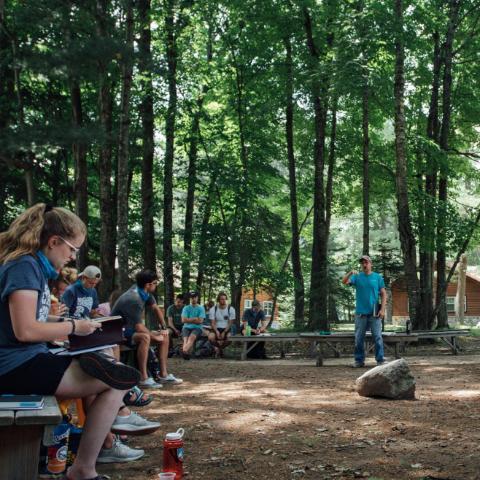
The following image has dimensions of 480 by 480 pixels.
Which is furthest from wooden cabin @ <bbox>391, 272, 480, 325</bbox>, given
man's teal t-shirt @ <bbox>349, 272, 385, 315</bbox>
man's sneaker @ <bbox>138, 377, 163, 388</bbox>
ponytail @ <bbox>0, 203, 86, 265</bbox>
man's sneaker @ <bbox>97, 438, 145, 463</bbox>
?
ponytail @ <bbox>0, 203, 86, 265</bbox>

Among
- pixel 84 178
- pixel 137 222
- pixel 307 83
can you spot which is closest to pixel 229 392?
pixel 84 178

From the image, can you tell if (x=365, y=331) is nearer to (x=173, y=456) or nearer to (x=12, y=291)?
(x=173, y=456)

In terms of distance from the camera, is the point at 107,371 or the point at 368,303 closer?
the point at 107,371

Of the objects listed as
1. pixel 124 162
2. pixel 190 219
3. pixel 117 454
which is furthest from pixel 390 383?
pixel 190 219

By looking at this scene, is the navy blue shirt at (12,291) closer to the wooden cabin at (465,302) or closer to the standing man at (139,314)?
the standing man at (139,314)

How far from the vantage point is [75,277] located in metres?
8.35

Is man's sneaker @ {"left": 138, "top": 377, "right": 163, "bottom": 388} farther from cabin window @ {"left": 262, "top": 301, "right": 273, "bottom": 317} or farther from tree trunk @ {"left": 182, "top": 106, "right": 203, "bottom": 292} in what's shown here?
cabin window @ {"left": 262, "top": 301, "right": 273, "bottom": 317}

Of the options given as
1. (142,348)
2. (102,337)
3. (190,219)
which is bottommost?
(142,348)

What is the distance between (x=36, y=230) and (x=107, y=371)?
87 cm

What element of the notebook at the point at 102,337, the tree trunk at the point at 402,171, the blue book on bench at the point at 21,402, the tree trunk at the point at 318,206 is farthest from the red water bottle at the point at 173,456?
the tree trunk at the point at 318,206

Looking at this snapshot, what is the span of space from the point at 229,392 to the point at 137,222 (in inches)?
644

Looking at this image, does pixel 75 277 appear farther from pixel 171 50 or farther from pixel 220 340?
pixel 171 50

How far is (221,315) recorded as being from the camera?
15102mm

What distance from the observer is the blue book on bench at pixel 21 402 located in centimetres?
302
